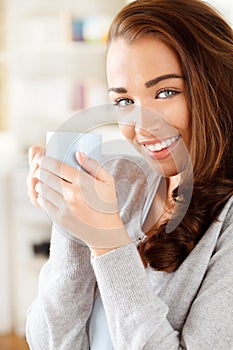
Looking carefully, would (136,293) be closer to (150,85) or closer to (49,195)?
(49,195)

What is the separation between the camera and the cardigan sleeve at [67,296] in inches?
38.3

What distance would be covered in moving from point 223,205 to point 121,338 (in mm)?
248

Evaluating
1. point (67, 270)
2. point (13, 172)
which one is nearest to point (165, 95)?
point (67, 270)

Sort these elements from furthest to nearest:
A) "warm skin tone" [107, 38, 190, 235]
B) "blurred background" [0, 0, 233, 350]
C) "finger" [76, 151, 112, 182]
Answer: "blurred background" [0, 0, 233, 350], "warm skin tone" [107, 38, 190, 235], "finger" [76, 151, 112, 182]

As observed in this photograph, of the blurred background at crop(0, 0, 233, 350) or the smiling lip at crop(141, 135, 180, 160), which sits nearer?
the smiling lip at crop(141, 135, 180, 160)

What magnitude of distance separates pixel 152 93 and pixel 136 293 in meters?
0.29

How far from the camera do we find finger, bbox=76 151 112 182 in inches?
31.9

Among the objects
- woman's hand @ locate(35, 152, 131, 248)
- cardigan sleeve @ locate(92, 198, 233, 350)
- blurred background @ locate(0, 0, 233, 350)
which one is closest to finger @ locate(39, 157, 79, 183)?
woman's hand @ locate(35, 152, 131, 248)

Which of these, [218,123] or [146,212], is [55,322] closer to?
[146,212]

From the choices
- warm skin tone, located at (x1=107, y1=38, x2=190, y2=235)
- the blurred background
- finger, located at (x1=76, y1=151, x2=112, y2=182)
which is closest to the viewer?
finger, located at (x1=76, y1=151, x2=112, y2=182)

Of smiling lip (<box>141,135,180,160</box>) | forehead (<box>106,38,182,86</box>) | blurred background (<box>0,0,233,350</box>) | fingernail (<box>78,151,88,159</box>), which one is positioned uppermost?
forehead (<box>106,38,182,86</box>)

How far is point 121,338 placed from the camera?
833 mm

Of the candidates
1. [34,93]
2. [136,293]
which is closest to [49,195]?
[136,293]

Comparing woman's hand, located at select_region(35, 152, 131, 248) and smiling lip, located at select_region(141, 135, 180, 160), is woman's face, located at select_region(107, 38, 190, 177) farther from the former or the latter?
woman's hand, located at select_region(35, 152, 131, 248)
